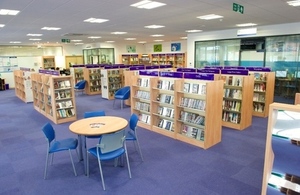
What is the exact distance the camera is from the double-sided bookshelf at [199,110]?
468 centimetres

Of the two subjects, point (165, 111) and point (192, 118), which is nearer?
point (192, 118)

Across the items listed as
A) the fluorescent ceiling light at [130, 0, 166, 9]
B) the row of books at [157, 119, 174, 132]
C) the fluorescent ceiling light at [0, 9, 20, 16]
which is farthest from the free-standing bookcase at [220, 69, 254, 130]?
the fluorescent ceiling light at [0, 9, 20, 16]

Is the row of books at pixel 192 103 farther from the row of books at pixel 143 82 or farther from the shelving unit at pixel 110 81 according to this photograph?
the shelving unit at pixel 110 81

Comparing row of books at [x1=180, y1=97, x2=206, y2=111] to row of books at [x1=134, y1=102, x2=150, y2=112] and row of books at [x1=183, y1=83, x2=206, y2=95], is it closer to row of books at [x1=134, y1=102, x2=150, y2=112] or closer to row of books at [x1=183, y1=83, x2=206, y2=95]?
row of books at [x1=183, y1=83, x2=206, y2=95]

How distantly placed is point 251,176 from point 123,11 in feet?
17.1

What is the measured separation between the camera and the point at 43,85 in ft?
24.2

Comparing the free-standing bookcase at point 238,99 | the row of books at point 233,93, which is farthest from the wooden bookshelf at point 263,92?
the row of books at point 233,93

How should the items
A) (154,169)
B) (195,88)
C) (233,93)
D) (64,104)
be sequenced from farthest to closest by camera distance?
(64,104) → (233,93) → (195,88) → (154,169)

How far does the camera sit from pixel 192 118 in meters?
5.09

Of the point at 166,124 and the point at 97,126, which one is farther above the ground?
the point at 97,126

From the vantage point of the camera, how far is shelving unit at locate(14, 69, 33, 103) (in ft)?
32.1

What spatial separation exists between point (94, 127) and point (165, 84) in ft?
8.37

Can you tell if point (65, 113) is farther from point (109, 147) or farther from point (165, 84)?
point (109, 147)

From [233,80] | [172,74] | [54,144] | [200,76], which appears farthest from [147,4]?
[54,144]
